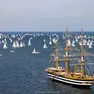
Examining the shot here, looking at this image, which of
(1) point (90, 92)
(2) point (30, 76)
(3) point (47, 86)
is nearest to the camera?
(1) point (90, 92)

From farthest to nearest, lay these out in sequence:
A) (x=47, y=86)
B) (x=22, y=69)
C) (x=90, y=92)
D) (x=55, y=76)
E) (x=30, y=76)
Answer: (x=22, y=69)
(x=30, y=76)
(x=55, y=76)
(x=47, y=86)
(x=90, y=92)

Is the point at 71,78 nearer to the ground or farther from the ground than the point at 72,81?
farther from the ground

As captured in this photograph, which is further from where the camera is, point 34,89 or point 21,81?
point 21,81

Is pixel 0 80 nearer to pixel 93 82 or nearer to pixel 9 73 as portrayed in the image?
pixel 9 73

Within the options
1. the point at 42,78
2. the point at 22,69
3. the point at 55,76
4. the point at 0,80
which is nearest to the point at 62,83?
the point at 55,76

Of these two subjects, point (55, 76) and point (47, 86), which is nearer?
point (47, 86)

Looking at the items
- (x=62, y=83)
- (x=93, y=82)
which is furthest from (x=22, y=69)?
(x=93, y=82)

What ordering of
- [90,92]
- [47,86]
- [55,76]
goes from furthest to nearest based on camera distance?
1. [55,76]
2. [47,86]
3. [90,92]

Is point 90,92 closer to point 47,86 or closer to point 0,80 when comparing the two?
point 47,86

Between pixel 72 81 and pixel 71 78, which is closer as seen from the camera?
pixel 72 81
